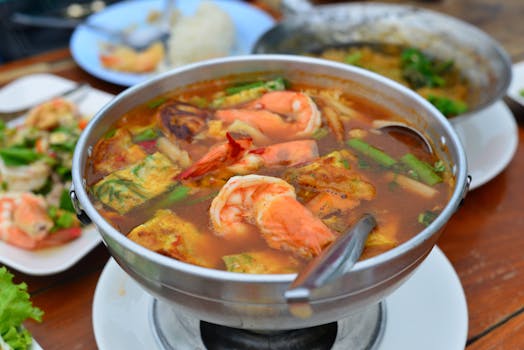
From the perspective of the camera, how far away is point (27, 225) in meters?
1.67

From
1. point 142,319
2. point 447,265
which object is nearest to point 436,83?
point 447,265

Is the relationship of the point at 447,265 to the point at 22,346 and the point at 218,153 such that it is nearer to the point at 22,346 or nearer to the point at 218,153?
the point at 218,153

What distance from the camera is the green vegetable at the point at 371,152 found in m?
1.32

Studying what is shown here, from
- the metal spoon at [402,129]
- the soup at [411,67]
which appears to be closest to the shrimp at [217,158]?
the metal spoon at [402,129]

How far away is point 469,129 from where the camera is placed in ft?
6.99

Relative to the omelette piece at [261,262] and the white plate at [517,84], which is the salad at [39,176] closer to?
the omelette piece at [261,262]

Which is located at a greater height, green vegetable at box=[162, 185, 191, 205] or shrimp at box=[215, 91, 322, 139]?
shrimp at box=[215, 91, 322, 139]

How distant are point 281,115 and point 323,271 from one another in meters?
0.72

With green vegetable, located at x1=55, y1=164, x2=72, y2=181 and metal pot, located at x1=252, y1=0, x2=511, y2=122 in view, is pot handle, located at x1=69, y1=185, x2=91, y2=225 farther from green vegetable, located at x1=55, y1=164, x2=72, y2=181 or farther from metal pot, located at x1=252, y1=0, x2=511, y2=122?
metal pot, located at x1=252, y1=0, x2=511, y2=122

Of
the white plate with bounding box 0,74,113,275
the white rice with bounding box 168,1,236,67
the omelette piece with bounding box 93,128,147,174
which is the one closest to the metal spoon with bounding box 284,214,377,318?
the omelette piece with bounding box 93,128,147,174

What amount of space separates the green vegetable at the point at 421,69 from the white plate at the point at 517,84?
11.3 inches

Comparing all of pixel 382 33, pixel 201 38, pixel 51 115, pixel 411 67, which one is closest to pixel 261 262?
pixel 51 115

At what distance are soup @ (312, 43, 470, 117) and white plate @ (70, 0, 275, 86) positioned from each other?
59 cm

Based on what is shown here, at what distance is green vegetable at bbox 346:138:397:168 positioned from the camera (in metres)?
1.32
